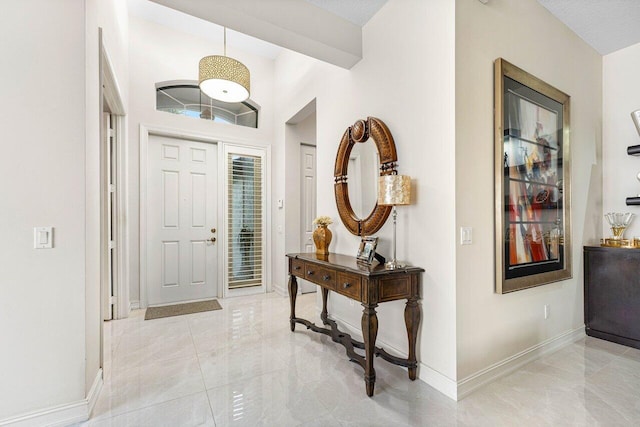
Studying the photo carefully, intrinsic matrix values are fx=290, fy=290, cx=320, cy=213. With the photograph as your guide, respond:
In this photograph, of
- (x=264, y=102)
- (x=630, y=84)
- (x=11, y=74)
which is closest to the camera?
Answer: (x=11, y=74)

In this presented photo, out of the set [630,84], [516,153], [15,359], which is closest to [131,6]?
[15,359]

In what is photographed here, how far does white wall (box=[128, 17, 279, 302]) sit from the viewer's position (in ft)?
12.1

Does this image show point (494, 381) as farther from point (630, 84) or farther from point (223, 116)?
point (223, 116)

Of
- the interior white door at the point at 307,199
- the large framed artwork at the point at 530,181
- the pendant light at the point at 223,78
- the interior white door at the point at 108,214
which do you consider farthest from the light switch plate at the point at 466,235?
the interior white door at the point at 108,214

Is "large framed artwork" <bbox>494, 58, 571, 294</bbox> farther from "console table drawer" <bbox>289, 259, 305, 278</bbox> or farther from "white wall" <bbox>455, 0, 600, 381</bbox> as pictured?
"console table drawer" <bbox>289, 259, 305, 278</bbox>

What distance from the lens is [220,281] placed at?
4234 mm

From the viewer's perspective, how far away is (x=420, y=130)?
2.13 meters

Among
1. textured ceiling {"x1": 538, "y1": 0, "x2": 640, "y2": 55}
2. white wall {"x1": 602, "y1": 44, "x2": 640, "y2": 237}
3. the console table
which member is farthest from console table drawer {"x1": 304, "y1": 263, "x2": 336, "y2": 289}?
white wall {"x1": 602, "y1": 44, "x2": 640, "y2": 237}

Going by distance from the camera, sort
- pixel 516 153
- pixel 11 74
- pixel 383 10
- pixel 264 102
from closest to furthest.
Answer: pixel 11 74 < pixel 516 153 < pixel 383 10 < pixel 264 102

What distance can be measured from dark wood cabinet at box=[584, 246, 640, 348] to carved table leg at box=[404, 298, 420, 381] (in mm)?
2091

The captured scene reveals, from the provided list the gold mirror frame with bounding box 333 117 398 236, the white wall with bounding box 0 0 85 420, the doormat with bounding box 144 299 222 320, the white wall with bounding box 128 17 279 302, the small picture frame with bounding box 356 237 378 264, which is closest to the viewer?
the white wall with bounding box 0 0 85 420

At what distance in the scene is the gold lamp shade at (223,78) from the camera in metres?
2.97

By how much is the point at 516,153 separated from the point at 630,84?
1933 millimetres

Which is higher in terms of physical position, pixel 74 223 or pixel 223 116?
pixel 223 116
